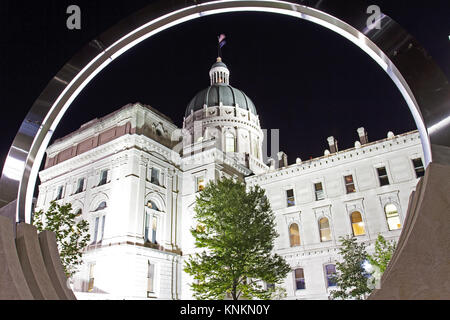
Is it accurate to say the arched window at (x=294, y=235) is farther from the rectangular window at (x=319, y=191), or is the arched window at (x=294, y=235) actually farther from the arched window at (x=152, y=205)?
the arched window at (x=152, y=205)

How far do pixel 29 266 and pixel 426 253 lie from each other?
5.26 metres

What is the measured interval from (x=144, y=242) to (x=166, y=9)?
25.7m

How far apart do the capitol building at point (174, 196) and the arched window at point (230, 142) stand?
10294mm

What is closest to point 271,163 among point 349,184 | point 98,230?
point 349,184

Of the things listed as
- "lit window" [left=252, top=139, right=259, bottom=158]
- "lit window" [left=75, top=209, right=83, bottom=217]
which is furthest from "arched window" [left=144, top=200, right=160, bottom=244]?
"lit window" [left=252, top=139, right=259, bottom=158]

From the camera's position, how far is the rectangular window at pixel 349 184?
100.0ft

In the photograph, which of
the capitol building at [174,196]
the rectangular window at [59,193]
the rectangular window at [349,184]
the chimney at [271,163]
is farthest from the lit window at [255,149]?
the rectangular window at [59,193]

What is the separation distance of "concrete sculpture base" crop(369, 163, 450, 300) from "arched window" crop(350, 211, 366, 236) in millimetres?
26353

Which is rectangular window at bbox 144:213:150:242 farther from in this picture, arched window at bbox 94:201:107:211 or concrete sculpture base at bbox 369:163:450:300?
concrete sculpture base at bbox 369:163:450:300

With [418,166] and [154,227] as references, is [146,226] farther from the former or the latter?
[418,166]

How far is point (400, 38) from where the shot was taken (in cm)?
523

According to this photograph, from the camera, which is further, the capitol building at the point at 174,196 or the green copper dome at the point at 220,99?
the green copper dome at the point at 220,99

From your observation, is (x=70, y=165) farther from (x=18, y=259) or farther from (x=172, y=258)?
(x=18, y=259)

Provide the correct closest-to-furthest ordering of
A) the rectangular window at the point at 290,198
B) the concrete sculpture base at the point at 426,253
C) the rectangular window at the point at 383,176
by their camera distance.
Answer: the concrete sculpture base at the point at 426,253, the rectangular window at the point at 383,176, the rectangular window at the point at 290,198
